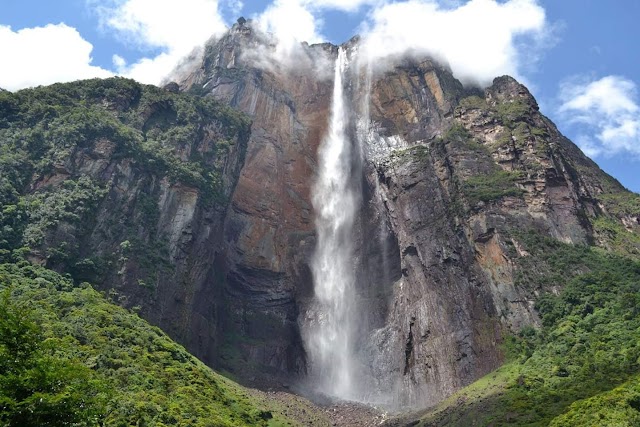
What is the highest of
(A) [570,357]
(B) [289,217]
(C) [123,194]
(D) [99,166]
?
(B) [289,217]

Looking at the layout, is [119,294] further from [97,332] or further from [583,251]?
[583,251]

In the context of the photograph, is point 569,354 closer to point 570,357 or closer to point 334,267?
point 570,357

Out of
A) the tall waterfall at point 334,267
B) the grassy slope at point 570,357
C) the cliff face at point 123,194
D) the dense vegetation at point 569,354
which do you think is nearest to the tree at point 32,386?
the dense vegetation at point 569,354

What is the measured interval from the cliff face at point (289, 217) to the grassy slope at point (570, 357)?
2729mm

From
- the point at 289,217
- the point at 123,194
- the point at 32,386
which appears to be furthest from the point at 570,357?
the point at 123,194

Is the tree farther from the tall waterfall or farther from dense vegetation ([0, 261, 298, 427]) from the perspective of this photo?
the tall waterfall

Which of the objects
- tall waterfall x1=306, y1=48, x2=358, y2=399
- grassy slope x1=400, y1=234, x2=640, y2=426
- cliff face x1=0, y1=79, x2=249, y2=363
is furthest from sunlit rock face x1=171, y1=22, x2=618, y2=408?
cliff face x1=0, y1=79, x2=249, y2=363

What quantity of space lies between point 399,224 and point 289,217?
60.2 ft

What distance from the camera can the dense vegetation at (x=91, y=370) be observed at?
1546 centimetres

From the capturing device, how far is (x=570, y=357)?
44.3 metres

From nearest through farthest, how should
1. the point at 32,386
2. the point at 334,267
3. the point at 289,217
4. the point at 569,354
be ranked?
1. the point at 32,386
2. the point at 569,354
3. the point at 334,267
4. the point at 289,217

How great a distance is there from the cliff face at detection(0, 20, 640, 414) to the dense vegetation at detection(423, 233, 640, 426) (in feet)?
7.99

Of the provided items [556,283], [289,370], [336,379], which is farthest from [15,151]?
[556,283]

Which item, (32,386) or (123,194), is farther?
(123,194)
